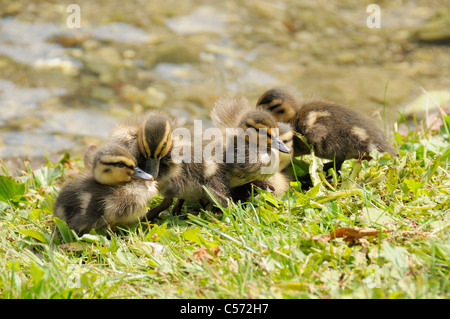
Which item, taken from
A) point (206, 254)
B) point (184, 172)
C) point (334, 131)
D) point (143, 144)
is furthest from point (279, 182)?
point (206, 254)

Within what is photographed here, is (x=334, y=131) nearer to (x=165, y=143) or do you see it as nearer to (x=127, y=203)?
(x=165, y=143)

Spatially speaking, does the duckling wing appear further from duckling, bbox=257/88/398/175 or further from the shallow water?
the shallow water

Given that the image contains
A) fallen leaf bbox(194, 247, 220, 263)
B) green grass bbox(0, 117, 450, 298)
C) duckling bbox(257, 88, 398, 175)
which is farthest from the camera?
duckling bbox(257, 88, 398, 175)

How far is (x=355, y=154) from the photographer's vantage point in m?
3.15

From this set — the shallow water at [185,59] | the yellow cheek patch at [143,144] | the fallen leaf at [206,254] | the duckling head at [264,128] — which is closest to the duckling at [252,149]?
the duckling head at [264,128]

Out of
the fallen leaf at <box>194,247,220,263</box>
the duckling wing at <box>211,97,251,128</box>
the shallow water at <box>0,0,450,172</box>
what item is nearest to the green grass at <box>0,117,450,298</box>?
the fallen leaf at <box>194,247,220,263</box>

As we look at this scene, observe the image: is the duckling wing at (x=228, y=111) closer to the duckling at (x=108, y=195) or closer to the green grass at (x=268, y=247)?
the green grass at (x=268, y=247)

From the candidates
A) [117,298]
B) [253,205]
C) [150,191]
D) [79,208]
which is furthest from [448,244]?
[79,208]

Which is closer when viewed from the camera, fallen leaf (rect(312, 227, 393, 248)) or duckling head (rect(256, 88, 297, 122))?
fallen leaf (rect(312, 227, 393, 248))

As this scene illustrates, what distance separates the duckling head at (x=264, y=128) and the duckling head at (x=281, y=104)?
0.35 m

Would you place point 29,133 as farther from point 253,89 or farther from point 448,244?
point 448,244

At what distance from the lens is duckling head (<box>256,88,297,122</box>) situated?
130 inches

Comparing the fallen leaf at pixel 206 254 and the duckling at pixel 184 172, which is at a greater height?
the duckling at pixel 184 172

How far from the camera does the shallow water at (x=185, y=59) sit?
5.86m
